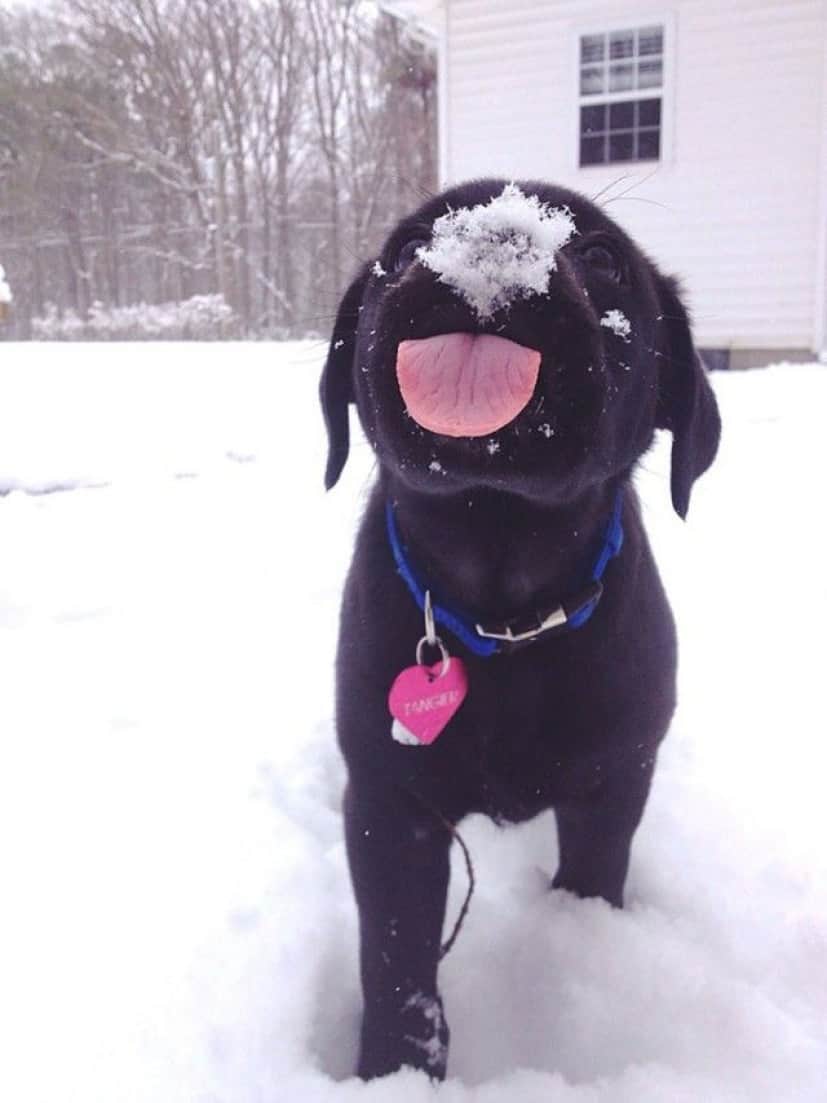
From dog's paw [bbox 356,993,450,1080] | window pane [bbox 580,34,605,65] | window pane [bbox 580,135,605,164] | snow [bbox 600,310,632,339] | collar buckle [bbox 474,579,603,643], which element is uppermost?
window pane [bbox 580,34,605,65]

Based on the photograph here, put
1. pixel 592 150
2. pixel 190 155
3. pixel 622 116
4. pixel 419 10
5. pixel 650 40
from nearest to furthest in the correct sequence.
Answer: pixel 650 40
pixel 622 116
pixel 592 150
pixel 419 10
pixel 190 155

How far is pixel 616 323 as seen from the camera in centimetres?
125

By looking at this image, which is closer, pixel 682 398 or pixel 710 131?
pixel 682 398

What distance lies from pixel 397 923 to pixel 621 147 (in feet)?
29.5

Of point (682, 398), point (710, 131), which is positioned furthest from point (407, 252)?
point (710, 131)

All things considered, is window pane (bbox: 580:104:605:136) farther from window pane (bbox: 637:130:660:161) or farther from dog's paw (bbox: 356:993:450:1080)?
dog's paw (bbox: 356:993:450:1080)

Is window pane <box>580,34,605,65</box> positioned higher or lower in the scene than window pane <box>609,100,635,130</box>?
higher

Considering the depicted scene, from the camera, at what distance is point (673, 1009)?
1.44 meters

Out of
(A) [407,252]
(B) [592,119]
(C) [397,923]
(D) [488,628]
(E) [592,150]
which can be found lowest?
(C) [397,923]

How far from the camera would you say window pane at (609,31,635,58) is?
28.7 ft

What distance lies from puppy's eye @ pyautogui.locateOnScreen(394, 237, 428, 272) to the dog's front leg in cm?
73

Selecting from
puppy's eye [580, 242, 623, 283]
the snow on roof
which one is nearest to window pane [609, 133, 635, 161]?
the snow on roof

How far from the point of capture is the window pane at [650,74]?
8.74 metres

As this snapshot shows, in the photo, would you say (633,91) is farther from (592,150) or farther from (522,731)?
(522,731)
